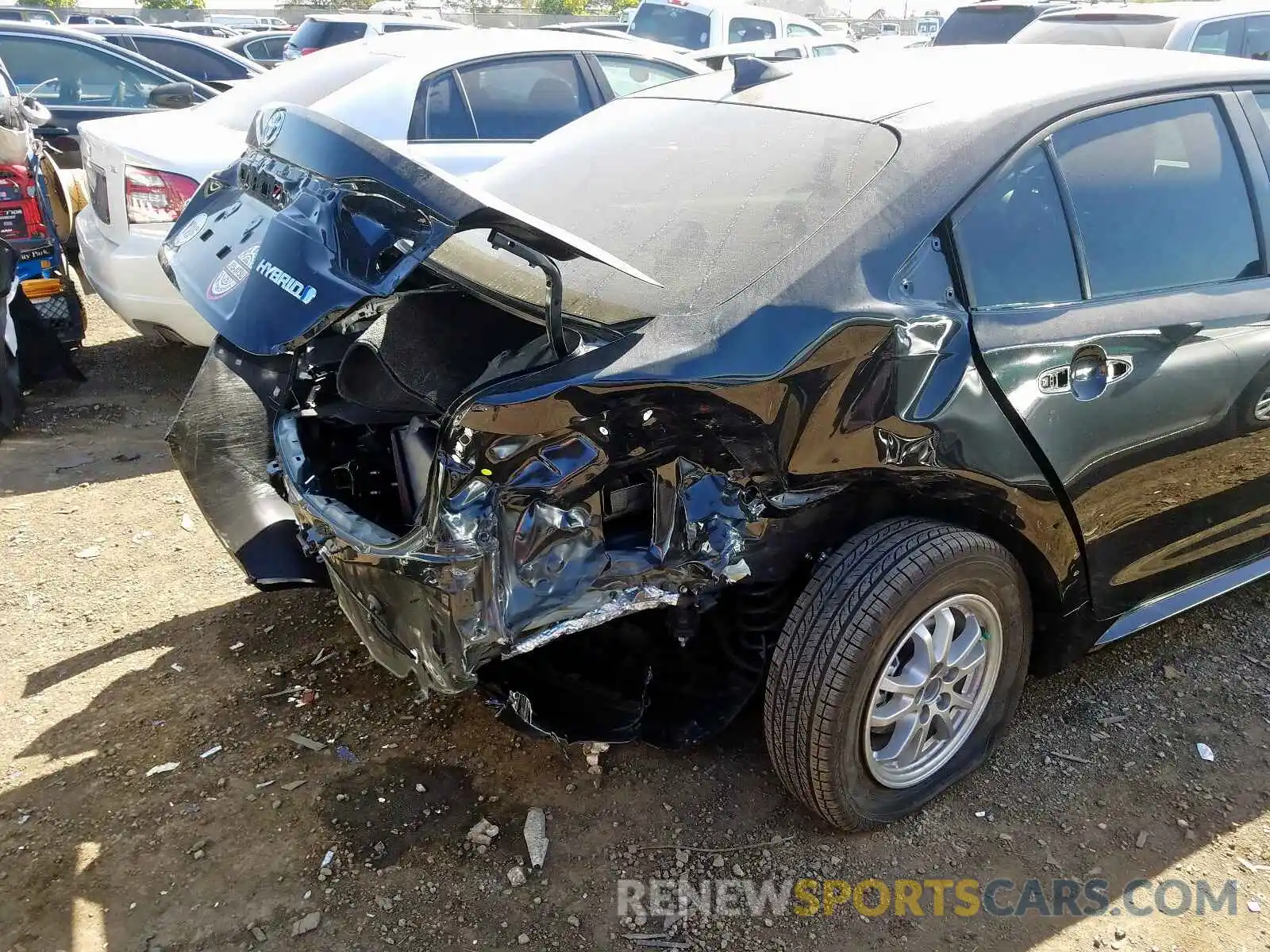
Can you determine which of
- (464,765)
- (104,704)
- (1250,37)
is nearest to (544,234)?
(464,765)

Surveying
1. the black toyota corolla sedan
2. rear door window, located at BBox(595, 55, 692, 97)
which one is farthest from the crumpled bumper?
rear door window, located at BBox(595, 55, 692, 97)

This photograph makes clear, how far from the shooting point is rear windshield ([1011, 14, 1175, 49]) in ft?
25.0

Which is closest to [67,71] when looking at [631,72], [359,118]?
[359,118]

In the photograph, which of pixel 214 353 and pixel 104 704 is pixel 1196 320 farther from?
pixel 104 704

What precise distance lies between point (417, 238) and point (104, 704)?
1.96m

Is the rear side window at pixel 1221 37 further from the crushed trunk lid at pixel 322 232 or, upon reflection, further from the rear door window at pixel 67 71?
the rear door window at pixel 67 71

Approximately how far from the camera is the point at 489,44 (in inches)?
218

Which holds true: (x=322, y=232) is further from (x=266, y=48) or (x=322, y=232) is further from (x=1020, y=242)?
(x=266, y=48)

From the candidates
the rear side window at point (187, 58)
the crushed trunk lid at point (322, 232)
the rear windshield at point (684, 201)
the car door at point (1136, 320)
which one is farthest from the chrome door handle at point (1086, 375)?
the rear side window at point (187, 58)

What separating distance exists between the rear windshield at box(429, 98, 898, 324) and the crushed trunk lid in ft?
0.44

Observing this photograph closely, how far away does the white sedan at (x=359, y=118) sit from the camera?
16.0 ft

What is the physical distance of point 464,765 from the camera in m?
2.70

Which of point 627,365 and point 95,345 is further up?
point 627,365

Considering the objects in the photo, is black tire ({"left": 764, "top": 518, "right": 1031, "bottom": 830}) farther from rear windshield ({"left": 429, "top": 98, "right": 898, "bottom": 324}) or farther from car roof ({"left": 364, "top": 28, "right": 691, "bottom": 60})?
car roof ({"left": 364, "top": 28, "right": 691, "bottom": 60})
